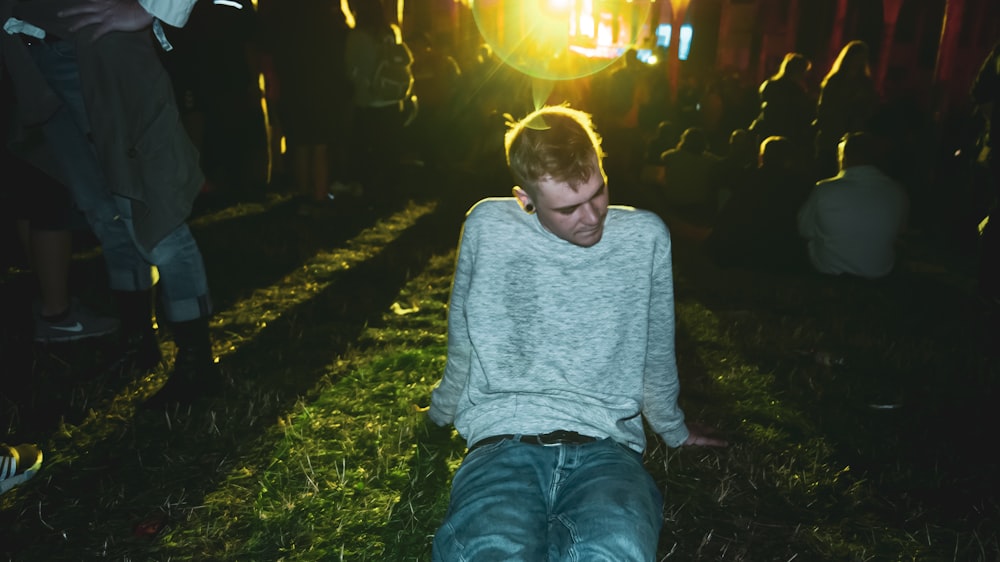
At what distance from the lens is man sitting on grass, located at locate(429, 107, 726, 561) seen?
6.97 feet

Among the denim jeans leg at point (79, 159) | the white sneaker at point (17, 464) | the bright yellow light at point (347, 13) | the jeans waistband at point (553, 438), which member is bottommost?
the white sneaker at point (17, 464)

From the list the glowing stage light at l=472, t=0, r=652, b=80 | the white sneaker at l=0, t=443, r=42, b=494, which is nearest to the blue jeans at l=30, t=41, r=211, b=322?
the white sneaker at l=0, t=443, r=42, b=494

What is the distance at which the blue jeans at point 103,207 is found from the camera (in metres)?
3.07

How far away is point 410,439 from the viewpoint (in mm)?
3256

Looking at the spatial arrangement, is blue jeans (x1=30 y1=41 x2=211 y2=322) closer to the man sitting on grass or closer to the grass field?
the grass field

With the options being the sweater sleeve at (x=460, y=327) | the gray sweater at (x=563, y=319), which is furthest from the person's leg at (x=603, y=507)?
the sweater sleeve at (x=460, y=327)

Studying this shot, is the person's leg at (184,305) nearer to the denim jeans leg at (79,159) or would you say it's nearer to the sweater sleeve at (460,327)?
the denim jeans leg at (79,159)

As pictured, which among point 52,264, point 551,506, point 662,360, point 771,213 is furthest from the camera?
point 771,213

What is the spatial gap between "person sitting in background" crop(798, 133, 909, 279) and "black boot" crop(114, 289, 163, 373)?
16.0 feet

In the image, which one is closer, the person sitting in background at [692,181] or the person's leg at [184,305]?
the person's leg at [184,305]

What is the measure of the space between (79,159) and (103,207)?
0.23 metres

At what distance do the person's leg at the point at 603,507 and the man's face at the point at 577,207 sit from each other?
651mm

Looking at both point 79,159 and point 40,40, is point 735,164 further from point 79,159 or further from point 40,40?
point 40,40

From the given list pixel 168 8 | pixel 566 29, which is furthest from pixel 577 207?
pixel 566 29
